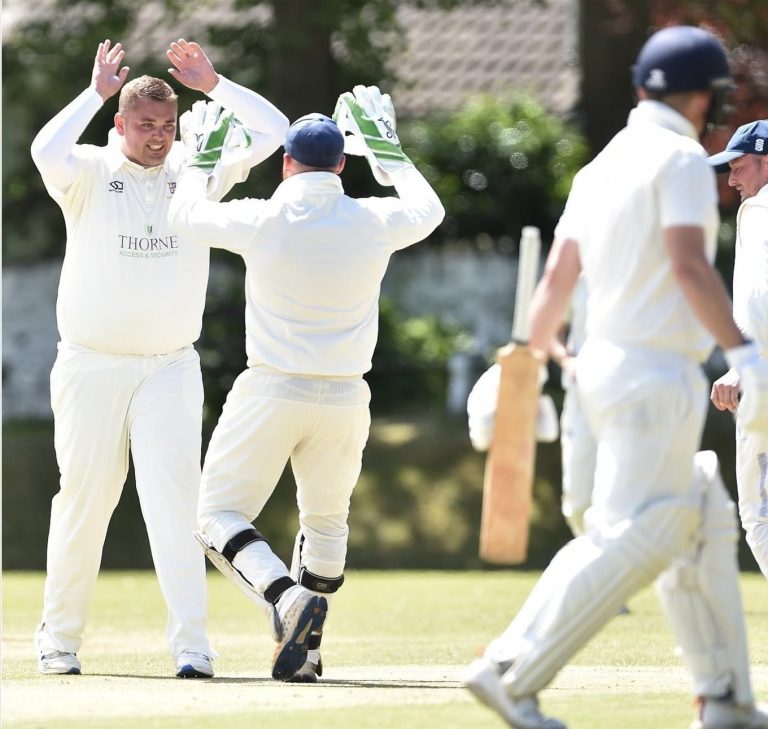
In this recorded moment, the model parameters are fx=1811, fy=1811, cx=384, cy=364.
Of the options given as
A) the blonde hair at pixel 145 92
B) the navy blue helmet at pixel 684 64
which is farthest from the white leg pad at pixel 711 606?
the blonde hair at pixel 145 92

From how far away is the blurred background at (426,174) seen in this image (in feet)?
55.5

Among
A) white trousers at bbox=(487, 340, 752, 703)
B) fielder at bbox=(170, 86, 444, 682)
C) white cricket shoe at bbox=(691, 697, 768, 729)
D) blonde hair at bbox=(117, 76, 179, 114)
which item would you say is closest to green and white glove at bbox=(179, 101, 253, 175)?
fielder at bbox=(170, 86, 444, 682)

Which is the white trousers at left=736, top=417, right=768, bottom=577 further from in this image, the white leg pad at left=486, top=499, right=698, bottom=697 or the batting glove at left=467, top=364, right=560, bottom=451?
the white leg pad at left=486, top=499, right=698, bottom=697

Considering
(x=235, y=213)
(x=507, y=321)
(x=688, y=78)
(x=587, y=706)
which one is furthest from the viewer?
(x=507, y=321)

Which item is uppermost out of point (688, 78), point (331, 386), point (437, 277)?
point (688, 78)

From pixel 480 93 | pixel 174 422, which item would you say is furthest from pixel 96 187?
pixel 480 93

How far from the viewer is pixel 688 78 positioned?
5.15 m

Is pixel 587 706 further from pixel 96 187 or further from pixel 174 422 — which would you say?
pixel 96 187

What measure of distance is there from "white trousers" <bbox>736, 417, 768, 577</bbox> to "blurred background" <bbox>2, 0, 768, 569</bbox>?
737 cm

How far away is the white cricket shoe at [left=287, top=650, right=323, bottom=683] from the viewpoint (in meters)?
6.52

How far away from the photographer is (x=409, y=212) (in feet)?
21.9

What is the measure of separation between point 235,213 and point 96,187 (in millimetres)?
1144

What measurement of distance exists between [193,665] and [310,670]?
589mm

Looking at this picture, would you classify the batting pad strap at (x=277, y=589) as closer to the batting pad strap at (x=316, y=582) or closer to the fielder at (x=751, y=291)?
the batting pad strap at (x=316, y=582)
